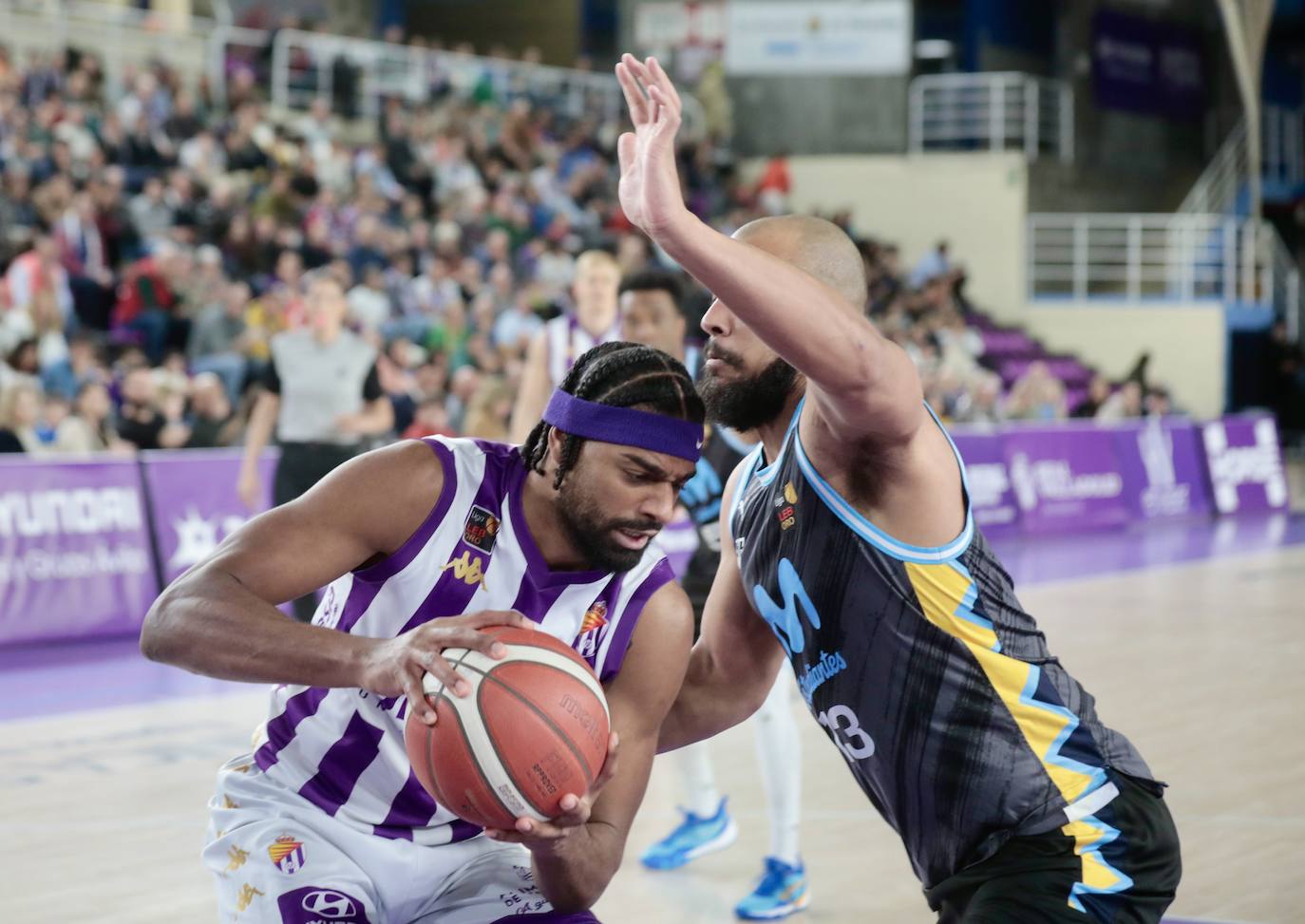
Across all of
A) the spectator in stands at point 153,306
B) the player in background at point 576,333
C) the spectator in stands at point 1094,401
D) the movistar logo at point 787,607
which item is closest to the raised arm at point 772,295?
the movistar logo at point 787,607

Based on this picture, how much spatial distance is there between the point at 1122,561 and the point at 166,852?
10596 mm

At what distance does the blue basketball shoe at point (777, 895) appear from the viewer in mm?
5371

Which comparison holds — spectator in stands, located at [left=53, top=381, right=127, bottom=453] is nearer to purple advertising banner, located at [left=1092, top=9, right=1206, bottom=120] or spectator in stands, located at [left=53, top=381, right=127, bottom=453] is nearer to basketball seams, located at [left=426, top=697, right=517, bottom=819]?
basketball seams, located at [left=426, top=697, right=517, bottom=819]

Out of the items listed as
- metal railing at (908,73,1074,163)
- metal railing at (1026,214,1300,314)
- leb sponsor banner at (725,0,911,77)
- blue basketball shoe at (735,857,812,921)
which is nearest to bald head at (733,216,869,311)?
blue basketball shoe at (735,857,812,921)

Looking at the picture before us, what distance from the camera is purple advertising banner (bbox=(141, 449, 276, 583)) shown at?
10.5 m

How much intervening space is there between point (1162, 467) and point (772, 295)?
54.6ft

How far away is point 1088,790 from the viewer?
3125 mm

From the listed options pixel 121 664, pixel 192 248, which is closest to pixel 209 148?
pixel 192 248

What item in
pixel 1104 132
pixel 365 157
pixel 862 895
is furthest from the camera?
pixel 1104 132

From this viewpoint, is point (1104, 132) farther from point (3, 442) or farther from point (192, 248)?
point (3, 442)

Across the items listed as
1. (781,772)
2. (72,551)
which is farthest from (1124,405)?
(781,772)

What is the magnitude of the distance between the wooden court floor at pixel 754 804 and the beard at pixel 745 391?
101 inches

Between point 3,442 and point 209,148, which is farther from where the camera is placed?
point 209,148

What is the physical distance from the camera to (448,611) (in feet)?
10.5
